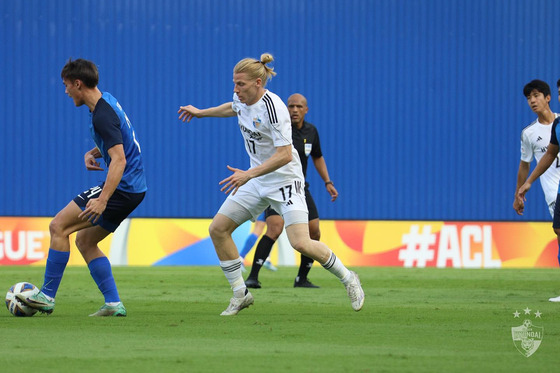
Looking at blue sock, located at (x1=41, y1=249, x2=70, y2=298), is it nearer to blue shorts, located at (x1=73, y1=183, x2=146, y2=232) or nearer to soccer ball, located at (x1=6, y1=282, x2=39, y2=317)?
soccer ball, located at (x1=6, y1=282, x2=39, y2=317)

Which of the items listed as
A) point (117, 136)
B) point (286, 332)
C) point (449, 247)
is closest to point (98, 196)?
point (117, 136)

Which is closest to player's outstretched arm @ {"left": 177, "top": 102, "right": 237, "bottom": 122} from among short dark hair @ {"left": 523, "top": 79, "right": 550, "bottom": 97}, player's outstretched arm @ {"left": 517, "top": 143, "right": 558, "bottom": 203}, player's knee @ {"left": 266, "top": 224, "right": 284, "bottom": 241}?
player's knee @ {"left": 266, "top": 224, "right": 284, "bottom": 241}

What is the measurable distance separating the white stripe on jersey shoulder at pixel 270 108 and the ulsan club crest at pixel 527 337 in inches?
91.4

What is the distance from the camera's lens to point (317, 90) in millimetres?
18125

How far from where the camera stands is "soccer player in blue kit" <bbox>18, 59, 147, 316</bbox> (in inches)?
278

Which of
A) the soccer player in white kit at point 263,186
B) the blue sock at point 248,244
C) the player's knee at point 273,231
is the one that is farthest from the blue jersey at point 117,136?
the blue sock at point 248,244

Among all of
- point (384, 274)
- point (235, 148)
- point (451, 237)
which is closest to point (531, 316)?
point (384, 274)

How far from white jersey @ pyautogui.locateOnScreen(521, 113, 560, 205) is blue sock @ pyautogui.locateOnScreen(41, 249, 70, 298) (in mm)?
5748

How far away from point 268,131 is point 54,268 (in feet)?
6.33

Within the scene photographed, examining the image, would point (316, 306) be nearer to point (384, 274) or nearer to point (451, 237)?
point (384, 274)

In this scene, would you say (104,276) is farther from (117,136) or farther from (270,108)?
(270,108)

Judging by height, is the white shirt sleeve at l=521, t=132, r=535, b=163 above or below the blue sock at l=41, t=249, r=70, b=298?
above

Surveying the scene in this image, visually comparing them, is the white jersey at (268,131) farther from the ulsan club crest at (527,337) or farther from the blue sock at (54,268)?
the ulsan club crest at (527,337)

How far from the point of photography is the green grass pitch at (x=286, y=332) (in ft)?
16.8
